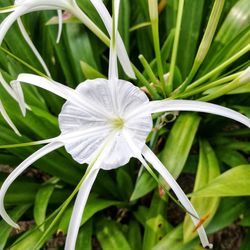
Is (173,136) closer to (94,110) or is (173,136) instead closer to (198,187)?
(198,187)

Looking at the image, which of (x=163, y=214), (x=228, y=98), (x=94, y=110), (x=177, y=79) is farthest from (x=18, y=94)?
(x=228, y=98)

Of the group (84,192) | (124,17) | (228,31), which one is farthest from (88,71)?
(84,192)

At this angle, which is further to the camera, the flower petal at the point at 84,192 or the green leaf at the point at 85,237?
the green leaf at the point at 85,237

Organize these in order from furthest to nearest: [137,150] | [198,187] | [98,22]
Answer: [98,22], [198,187], [137,150]

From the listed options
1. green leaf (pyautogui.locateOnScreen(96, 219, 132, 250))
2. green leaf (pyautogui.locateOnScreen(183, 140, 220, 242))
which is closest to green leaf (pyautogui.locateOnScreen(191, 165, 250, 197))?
green leaf (pyautogui.locateOnScreen(183, 140, 220, 242))

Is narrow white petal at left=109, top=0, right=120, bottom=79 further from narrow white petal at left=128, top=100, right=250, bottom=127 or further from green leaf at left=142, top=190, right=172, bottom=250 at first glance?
green leaf at left=142, top=190, right=172, bottom=250

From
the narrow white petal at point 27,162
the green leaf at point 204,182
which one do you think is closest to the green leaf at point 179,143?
the green leaf at point 204,182

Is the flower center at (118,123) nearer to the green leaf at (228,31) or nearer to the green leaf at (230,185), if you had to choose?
the green leaf at (230,185)
